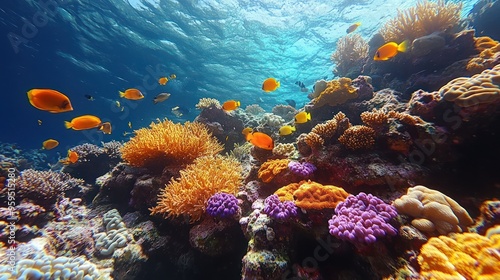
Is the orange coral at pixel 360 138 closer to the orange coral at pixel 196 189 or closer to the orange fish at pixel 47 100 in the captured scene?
the orange coral at pixel 196 189

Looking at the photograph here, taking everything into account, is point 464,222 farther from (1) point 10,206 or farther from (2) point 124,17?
(2) point 124,17

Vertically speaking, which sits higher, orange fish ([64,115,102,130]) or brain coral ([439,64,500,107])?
orange fish ([64,115,102,130])

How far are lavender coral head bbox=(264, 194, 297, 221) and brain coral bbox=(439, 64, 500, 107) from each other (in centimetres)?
329

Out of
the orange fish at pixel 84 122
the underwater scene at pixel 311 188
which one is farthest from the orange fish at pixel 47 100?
the orange fish at pixel 84 122

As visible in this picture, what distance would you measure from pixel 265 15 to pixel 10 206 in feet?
56.8

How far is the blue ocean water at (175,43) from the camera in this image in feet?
50.7

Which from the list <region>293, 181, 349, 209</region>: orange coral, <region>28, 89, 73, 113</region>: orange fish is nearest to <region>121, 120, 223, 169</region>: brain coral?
<region>28, 89, 73, 113</region>: orange fish

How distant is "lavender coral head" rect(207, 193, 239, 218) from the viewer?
3.47 metres

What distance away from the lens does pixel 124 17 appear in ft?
54.0

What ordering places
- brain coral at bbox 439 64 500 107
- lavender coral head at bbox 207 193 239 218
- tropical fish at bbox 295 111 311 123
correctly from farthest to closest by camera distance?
tropical fish at bbox 295 111 311 123, lavender coral head at bbox 207 193 239 218, brain coral at bbox 439 64 500 107

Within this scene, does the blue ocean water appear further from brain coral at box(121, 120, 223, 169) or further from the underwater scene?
brain coral at box(121, 120, 223, 169)

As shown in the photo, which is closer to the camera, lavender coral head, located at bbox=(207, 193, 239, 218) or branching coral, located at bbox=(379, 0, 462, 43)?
lavender coral head, located at bbox=(207, 193, 239, 218)

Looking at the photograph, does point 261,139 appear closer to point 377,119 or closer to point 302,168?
point 302,168

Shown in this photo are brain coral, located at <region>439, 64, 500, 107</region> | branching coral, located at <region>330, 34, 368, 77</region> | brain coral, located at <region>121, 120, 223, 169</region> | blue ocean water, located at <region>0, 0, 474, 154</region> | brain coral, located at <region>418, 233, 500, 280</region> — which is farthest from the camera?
blue ocean water, located at <region>0, 0, 474, 154</region>
